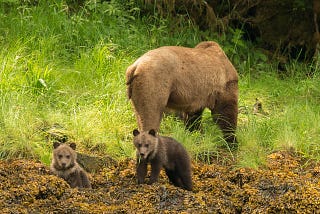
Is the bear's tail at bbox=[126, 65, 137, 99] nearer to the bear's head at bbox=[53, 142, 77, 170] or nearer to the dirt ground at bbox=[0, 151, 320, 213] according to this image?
the dirt ground at bbox=[0, 151, 320, 213]

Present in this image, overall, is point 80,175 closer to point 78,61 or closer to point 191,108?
point 191,108

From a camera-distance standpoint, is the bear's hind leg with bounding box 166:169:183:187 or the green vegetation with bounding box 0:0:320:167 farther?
the green vegetation with bounding box 0:0:320:167

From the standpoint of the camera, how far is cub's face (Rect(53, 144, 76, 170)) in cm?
793

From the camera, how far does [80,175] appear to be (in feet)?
26.2

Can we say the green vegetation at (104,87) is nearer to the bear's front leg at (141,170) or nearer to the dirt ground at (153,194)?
the dirt ground at (153,194)

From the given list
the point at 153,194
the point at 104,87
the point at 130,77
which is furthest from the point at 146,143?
the point at 104,87

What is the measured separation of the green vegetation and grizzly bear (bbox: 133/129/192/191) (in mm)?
1243

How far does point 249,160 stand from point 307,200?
181cm

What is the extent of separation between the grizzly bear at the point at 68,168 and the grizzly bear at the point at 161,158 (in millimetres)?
556

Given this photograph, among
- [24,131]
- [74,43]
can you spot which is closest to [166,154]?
[24,131]

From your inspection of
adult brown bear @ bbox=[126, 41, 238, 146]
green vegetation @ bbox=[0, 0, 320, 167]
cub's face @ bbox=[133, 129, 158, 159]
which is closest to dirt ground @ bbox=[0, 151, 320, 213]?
cub's face @ bbox=[133, 129, 158, 159]

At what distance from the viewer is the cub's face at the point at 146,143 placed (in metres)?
7.80

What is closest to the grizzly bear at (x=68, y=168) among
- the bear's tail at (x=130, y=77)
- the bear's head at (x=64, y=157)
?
the bear's head at (x=64, y=157)

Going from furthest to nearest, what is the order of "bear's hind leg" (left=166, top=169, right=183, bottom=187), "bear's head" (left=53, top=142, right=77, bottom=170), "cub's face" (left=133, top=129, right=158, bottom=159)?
"bear's hind leg" (left=166, top=169, right=183, bottom=187), "bear's head" (left=53, top=142, right=77, bottom=170), "cub's face" (left=133, top=129, right=158, bottom=159)
